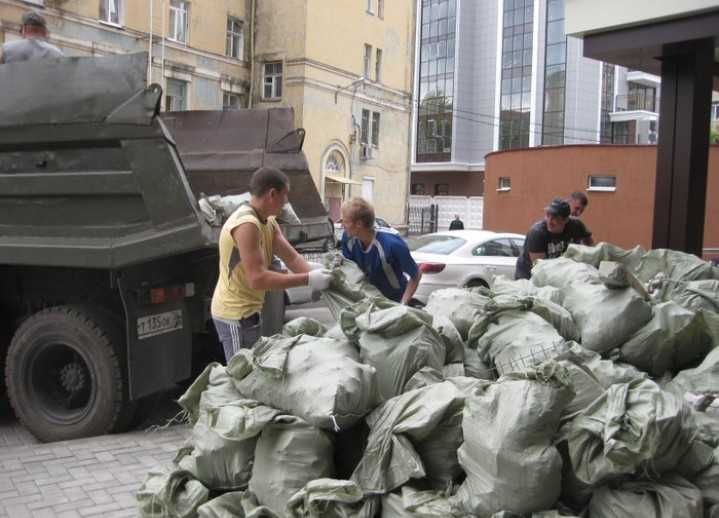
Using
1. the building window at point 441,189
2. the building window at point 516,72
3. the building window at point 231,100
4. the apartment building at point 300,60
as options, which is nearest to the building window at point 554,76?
the building window at point 516,72

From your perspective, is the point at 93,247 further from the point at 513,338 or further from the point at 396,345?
the point at 513,338

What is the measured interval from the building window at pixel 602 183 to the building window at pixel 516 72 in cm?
3386

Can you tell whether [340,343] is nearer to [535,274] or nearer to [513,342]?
[513,342]

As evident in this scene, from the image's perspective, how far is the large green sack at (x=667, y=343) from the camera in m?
3.50

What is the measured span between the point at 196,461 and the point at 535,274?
8.09ft

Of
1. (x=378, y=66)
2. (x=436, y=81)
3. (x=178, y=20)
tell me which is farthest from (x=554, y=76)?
(x=178, y=20)

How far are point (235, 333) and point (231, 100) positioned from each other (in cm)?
A: 2607

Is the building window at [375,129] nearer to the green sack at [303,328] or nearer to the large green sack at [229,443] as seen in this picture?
the green sack at [303,328]

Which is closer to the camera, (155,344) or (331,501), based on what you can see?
(331,501)

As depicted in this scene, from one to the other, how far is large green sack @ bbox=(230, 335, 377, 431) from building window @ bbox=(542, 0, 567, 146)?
48216 millimetres

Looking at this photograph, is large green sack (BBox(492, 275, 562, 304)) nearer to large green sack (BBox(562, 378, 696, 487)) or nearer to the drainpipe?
large green sack (BBox(562, 378, 696, 487))

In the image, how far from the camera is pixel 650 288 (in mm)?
4418

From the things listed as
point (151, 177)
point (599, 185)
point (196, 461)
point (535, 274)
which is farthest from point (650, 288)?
point (599, 185)

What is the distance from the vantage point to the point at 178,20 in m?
26.3
